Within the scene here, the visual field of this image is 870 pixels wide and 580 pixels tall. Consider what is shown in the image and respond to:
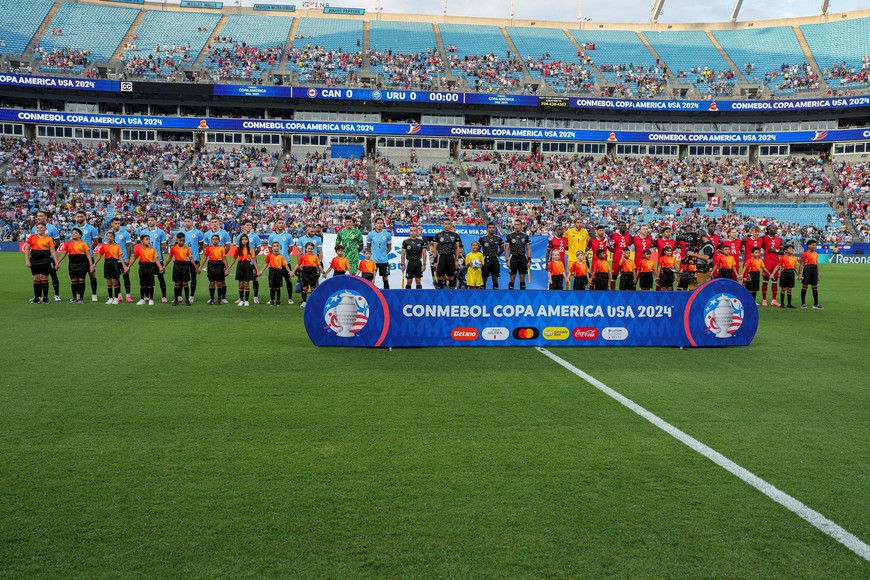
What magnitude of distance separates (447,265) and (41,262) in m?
9.61

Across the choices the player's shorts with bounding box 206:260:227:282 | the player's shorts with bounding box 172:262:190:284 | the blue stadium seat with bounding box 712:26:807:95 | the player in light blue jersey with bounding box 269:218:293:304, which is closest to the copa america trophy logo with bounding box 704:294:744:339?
the player in light blue jersey with bounding box 269:218:293:304

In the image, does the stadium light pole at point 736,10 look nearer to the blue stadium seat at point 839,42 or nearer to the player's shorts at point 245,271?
the blue stadium seat at point 839,42

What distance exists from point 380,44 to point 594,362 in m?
63.1

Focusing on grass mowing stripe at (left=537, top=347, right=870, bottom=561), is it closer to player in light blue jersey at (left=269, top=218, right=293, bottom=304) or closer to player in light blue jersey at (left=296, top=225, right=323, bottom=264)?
player in light blue jersey at (left=296, top=225, right=323, bottom=264)

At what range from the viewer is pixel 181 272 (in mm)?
15258

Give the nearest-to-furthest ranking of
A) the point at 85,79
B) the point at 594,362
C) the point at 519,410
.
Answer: the point at 519,410 → the point at 594,362 → the point at 85,79

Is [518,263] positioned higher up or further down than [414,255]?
further down

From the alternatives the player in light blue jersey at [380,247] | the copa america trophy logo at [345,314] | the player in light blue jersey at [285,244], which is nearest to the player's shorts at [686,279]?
the player in light blue jersey at [380,247]

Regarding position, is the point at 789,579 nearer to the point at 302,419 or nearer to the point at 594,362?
the point at 302,419

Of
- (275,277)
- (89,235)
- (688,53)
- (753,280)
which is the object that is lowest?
(753,280)

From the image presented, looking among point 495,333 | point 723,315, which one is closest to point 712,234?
point 723,315

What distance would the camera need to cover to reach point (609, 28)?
74.3 metres

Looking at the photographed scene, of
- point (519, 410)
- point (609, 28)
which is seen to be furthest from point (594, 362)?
point (609, 28)

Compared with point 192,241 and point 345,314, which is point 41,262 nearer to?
point 192,241
